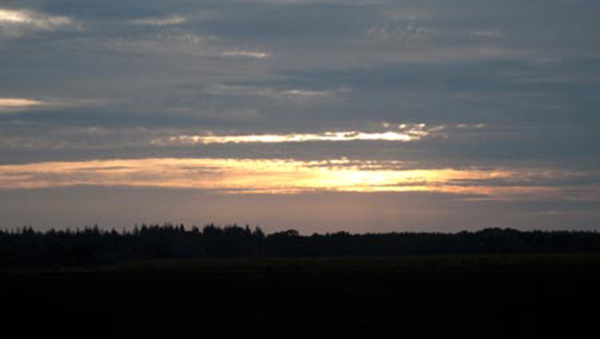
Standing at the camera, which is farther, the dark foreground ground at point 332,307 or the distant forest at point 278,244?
the distant forest at point 278,244

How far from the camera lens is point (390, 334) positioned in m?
25.9

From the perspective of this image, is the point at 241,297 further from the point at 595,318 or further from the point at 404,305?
the point at 595,318

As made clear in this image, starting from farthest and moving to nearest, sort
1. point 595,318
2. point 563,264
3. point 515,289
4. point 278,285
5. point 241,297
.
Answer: point 563,264 < point 278,285 < point 515,289 < point 241,297 < point 595,318

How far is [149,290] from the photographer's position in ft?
159

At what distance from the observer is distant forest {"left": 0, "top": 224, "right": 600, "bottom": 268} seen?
144250 millimetres

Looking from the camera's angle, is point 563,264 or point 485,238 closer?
point 563,264

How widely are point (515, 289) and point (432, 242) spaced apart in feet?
398

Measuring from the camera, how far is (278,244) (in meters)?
170

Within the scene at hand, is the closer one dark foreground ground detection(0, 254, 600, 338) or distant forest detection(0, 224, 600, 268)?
dark foreground ground detection(0, 254, 600, 338)

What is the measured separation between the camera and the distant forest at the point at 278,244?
144 meters

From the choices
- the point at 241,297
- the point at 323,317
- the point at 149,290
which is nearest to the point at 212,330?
the point at 323,317

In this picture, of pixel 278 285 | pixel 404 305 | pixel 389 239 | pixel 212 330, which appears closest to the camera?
pixel 212 330

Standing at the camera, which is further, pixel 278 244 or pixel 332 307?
pixel 278 244

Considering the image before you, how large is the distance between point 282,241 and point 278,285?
119310mm
